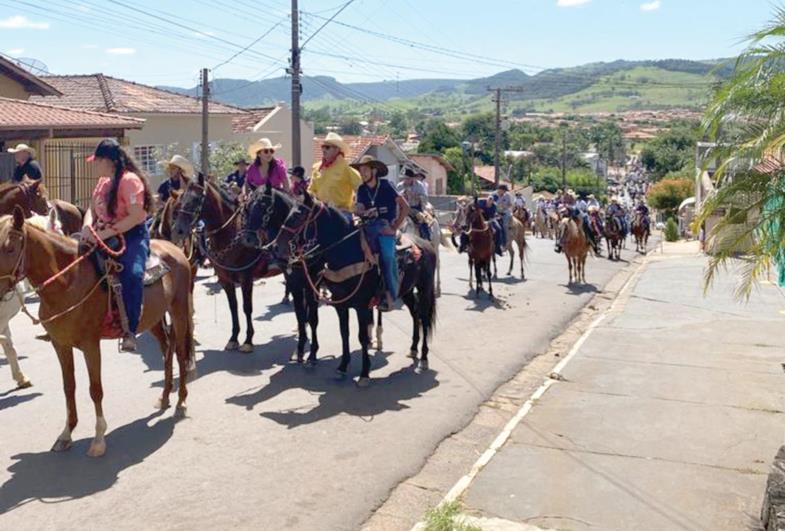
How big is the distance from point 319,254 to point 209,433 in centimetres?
275

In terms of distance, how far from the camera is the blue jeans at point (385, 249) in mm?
10461

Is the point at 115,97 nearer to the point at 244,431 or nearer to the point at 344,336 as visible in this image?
the point at 344,336

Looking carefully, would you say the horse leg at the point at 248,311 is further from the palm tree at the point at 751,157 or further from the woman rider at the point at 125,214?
the palm tree at the point at 751,157

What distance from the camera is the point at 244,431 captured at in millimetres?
8477

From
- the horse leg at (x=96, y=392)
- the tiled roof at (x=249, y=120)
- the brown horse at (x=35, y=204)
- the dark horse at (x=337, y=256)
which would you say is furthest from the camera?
the tiled roof at (x=249, y=120)

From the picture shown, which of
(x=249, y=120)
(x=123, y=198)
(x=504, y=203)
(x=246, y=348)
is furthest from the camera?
(x=249, y=120)

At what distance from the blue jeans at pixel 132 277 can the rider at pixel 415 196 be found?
834 centimetres

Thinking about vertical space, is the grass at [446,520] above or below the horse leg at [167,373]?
below

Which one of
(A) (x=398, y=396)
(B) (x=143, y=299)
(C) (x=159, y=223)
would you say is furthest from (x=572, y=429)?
(C) (x=159, y=223)

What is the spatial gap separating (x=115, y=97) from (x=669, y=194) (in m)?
57.1

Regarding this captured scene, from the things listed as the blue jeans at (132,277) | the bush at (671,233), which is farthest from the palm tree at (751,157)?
the bush at (671,233)

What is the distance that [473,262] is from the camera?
59.8 ft

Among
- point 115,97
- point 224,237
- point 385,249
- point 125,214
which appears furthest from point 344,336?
point 115,97

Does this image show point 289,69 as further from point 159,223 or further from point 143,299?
point 143,299
